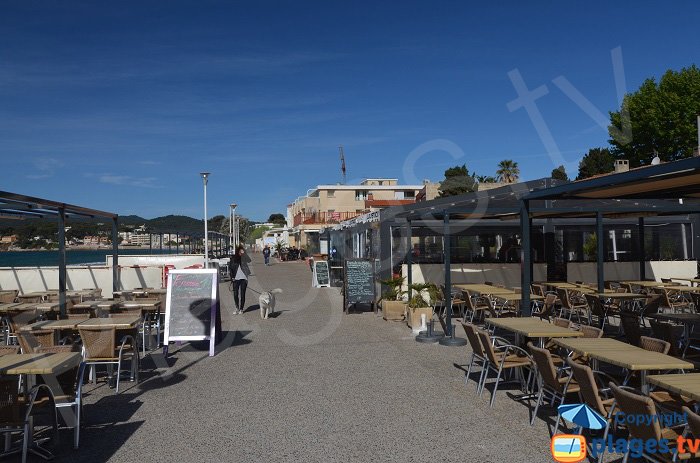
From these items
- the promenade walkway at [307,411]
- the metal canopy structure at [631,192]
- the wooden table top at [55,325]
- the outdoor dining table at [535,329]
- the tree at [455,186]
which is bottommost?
the promenade walkway at [307,411]

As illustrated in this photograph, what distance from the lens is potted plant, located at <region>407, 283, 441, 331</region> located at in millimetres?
10953

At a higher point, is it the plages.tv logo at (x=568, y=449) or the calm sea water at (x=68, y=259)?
the calm sea water at (x=68, y=259)

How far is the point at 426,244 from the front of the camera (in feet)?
50.8

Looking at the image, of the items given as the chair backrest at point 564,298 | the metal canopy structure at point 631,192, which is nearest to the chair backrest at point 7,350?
the metal canopy structure at point 631,192

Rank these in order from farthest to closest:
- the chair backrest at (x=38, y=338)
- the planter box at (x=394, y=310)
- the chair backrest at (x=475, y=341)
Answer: the planter box at (x=394, y=310), the chair backrest at (x=475, y=341), the chair backrest at (x=38, y=338)

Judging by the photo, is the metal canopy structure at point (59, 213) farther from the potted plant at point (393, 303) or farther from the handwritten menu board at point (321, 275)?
the handwritten menu board at point (321, 275)

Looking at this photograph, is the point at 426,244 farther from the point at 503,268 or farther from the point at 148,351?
the point at 148,351

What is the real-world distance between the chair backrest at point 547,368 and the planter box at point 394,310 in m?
7.12

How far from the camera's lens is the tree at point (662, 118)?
3703 centimetres

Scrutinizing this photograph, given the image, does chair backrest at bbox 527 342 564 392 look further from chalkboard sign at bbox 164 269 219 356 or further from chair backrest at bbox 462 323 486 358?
chalkboard sign at bbox 164 269 219 356

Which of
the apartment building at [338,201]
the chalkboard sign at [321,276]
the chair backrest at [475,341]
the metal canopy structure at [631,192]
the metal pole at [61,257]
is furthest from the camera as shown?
the apartment building at [338,201]

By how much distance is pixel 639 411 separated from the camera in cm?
363

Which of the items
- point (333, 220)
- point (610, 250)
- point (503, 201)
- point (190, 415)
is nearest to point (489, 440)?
point (190, 415)

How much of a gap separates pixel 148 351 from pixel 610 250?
44.1ft
